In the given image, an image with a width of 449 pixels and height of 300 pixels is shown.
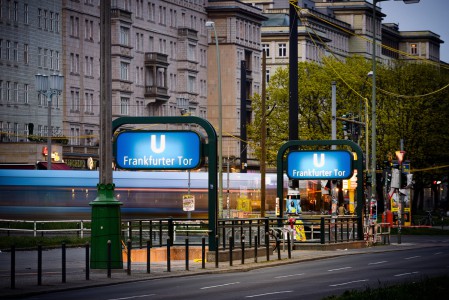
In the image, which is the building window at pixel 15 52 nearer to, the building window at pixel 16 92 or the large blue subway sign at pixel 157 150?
the building window at pixel 16 92

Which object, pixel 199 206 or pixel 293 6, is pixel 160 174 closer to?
pixel 199 206

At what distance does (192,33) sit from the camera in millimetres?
156000

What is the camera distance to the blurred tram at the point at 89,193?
94750mm

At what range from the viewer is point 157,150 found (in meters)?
41.5

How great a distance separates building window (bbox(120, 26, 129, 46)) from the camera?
138375mm

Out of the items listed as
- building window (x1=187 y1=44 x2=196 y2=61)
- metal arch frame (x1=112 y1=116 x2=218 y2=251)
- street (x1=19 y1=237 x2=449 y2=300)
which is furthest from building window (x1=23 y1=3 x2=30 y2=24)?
metal arch frame (x1=112 y1=116 x2=218 y2=251)

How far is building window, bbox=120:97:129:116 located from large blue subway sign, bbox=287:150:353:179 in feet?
273

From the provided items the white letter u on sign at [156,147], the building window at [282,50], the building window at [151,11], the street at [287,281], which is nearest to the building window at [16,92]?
the building window at [151,11]

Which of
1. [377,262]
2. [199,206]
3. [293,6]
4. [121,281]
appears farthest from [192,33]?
[121,281]

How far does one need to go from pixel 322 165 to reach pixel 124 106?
84.8 m

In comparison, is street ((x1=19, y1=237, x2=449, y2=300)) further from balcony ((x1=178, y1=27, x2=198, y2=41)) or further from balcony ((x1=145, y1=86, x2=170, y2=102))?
balcony ((x1=178, y1=27, x2=198, y2=41))

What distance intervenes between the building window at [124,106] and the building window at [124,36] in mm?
5236

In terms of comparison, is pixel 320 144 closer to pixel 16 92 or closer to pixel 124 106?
pixel 16 92

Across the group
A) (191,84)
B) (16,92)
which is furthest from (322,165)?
(191,84)
